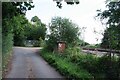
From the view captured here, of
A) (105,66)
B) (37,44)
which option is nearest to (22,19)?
(105,66)

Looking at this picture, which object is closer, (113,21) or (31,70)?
(113,21)

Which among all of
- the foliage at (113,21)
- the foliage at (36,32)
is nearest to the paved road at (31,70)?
the foliage at (113,21)

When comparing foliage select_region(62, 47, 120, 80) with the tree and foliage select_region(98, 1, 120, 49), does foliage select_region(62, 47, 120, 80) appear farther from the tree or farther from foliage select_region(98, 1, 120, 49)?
the tree

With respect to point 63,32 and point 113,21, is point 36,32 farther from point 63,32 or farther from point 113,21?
point 113,21

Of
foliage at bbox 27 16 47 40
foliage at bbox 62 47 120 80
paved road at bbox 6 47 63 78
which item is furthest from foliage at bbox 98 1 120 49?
foliage at bbox 27 16 47 40

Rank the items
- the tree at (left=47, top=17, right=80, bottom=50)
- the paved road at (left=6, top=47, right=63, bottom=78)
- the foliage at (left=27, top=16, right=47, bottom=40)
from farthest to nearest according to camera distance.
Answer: the foliage at (left=27, top=16, right=47, bottom=40) → the tree at (left=47, top=17, right=80, bottom=50) → the paved road at (left=6, top=47, right=63, bottom=78)

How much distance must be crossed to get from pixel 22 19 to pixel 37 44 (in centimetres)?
3815

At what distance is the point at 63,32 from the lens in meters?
38.7

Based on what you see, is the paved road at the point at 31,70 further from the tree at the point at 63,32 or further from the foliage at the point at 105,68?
the tree at the point at 63,32

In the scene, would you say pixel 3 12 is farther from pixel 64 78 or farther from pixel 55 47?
pixel 55 47

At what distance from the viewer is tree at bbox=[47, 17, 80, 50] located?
3862 centimetres

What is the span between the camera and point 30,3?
17.6m

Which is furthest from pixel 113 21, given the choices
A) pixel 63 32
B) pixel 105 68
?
pixel 63 32

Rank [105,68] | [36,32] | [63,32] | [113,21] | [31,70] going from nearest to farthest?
[113,21] < [105,68] < [31,70] < [63,32] < [36,32]
